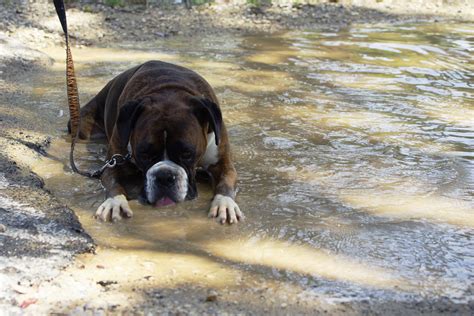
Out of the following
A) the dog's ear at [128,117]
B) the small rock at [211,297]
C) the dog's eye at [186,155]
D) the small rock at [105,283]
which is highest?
the dog's ear at [128,117]

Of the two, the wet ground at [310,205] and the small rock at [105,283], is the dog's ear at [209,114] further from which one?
the small rock at [105,283]

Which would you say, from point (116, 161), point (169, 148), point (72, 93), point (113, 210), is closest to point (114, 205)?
point (113, 210)

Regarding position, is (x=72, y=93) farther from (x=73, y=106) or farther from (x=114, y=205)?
(x=114, y=205)

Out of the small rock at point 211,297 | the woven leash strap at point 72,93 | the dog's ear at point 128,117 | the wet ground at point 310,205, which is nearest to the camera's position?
the small rock at point 211,297

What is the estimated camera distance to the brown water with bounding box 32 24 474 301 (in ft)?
12.2

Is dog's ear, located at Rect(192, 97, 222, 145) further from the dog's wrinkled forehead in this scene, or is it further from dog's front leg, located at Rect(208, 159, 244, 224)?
dog's front leg, located at Rect(208, 159, 244, 224)

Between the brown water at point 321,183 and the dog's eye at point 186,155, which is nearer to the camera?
the brown water at point 321,183

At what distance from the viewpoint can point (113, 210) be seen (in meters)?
4.46

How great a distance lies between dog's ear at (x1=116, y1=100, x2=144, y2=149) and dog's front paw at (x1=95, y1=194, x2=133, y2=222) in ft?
1.50

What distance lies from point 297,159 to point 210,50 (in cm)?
508

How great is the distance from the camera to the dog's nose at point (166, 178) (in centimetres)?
448

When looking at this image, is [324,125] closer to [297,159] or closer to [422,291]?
[297,159]

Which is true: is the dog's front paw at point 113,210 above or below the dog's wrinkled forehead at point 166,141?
below

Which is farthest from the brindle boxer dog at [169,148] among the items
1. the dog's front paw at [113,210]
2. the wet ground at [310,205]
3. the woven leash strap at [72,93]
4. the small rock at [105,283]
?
the small rock at [105,283]
